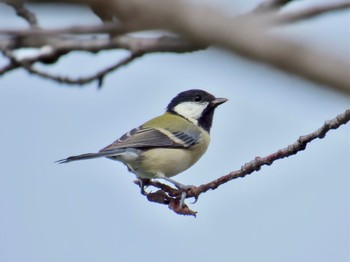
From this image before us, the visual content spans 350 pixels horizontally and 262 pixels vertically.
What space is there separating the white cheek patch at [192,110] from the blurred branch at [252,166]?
9.41 feet

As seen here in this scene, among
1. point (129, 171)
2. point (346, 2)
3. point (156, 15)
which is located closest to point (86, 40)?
point (346, 2)

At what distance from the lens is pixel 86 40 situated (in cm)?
195

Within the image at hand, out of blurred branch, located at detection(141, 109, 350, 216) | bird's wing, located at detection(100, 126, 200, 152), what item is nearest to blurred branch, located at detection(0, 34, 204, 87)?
blurred branch, located at detection(141, 109, 350, 216)

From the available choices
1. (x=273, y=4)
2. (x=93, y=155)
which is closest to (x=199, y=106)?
(x=93, y=155)

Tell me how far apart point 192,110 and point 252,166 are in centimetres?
348

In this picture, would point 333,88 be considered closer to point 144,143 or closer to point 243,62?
point 243,62

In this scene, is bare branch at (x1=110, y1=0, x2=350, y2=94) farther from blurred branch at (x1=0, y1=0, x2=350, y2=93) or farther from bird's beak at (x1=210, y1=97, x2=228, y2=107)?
bird's beak at (x1=210, y1=97, x2=228, y2=107)

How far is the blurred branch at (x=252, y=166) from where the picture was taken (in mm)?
1974

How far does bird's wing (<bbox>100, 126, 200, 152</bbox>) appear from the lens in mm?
4699

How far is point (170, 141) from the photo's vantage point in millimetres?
4961

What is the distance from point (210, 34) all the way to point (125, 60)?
1447 millimetres

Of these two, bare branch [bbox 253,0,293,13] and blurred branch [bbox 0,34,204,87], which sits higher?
bare branch [bbox 253,0,293,13]

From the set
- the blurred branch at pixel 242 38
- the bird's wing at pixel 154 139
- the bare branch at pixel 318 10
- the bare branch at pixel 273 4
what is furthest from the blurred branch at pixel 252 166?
the bird's wing at pixel 154 139

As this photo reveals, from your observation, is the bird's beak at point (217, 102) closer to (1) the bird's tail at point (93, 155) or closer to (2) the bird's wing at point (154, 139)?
(2) the bird's wing at point (154, 139)
